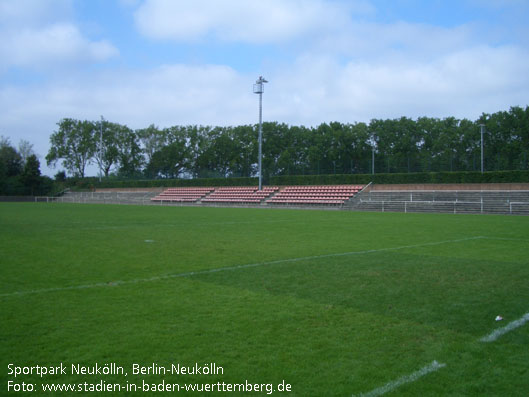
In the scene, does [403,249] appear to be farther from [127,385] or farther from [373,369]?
[127,385]

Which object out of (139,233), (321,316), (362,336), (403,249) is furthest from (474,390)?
(139,233)

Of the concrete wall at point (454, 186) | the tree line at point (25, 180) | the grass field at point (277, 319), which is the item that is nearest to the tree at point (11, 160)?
the tree line at point (25, 180)

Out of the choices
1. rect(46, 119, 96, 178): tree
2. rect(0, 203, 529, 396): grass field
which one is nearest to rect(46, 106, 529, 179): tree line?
rect(46, 119, 96, 178): tree

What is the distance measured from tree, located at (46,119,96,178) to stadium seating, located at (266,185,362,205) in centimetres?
5034

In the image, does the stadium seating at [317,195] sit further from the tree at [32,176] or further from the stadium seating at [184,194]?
the tree at [32,176]

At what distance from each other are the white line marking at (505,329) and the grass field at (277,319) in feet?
0.10

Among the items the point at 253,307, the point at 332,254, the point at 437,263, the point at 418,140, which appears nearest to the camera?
the point at 253,307

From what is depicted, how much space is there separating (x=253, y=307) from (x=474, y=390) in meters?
2.72

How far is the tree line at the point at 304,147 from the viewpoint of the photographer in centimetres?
A: 4312

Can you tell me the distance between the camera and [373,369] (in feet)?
11.7

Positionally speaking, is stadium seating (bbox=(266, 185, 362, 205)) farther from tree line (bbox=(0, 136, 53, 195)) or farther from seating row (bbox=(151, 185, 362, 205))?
tree line (bbox=(0, 136, 53, 195))

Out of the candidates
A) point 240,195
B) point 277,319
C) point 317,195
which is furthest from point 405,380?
point 240,195

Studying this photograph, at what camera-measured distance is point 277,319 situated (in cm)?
488

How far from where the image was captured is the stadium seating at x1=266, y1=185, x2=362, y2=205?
37797 mm
